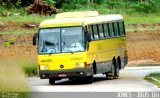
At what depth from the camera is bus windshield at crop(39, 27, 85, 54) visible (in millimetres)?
31297

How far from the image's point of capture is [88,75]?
31203 mm

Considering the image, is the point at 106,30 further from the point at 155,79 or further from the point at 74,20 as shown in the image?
the point at 155,79

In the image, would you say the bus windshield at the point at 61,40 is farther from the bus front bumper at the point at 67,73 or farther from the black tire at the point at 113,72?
the black tire at the point at 113,72

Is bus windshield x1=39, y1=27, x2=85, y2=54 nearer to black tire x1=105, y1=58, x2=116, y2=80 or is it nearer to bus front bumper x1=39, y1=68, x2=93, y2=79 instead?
bus front bumper x1=39, y1=68, x2=93, y2=79

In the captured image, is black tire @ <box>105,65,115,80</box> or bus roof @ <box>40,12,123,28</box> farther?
black tire @ <box>105,65,115,80</box>

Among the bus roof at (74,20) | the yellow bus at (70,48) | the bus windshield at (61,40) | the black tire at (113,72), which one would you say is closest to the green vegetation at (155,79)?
the black tire at (113,72)

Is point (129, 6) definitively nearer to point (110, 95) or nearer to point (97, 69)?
point (97, 69)

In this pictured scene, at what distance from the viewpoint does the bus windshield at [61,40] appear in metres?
31.3

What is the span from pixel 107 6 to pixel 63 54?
3467 cm

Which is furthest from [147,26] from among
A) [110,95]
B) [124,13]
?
[110,95]

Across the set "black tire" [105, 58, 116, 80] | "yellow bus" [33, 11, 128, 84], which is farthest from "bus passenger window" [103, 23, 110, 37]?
"black tire" [105, 58, 116, 80]

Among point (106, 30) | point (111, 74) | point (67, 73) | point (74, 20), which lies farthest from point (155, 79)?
point (106, 30)

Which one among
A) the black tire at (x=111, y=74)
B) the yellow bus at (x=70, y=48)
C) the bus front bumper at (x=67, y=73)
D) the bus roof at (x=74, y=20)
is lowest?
the black tire at (x=111, y=74)

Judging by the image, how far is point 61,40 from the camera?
1238 inches
